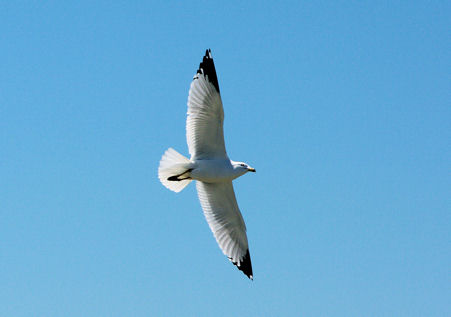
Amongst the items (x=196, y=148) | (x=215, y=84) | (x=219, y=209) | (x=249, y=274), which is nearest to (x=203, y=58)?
(x=215, y=84)

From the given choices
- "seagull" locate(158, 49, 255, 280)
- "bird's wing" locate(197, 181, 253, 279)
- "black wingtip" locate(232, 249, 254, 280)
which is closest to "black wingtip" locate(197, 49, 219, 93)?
"seagull" locate(158, 49, 255, 280)

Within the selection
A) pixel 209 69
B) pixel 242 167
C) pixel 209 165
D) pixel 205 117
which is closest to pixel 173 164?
pixel 209 165

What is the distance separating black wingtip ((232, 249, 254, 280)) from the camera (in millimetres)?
11445

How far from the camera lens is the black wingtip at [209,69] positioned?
10.5 metres

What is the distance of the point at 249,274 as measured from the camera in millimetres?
11477

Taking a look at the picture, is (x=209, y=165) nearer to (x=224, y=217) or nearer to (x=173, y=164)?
(x=173, y=164)

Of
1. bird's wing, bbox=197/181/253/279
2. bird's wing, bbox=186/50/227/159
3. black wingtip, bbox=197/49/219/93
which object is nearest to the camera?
bird's wing, bbox=186/50/227/159

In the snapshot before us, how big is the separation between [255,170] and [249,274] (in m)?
1.78

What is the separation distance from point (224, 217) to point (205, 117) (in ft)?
5.62

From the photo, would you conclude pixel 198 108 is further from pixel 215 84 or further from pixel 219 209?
pixel 219 209

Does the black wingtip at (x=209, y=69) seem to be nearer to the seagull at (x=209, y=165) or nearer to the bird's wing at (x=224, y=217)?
the seagull at (x=209, y=165)

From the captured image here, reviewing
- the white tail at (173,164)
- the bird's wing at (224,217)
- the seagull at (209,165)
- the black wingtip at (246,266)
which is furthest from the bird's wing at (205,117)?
the black wingtip at (246,266)

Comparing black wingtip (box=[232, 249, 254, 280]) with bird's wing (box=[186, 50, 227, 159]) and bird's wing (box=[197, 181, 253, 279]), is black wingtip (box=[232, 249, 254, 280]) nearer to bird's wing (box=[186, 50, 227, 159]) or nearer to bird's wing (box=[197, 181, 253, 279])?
bird's wing (box=[197, 181, 253, 279])

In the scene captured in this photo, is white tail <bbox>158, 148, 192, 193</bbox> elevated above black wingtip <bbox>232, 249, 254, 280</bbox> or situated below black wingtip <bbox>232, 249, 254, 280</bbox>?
above
